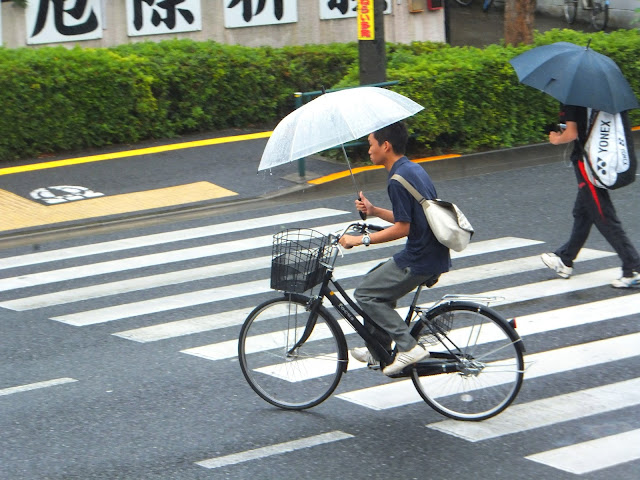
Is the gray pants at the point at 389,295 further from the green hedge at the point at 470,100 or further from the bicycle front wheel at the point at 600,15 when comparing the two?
the bicycle front wheel at the point at 600,15

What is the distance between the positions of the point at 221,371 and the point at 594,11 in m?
22.9

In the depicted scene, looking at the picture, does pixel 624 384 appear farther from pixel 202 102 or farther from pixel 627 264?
pixel 202 102

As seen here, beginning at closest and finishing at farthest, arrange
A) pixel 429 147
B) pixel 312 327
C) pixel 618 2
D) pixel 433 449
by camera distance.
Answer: pixel 433 449, pixel 312 327, pixel 429 147, pixel 618 2

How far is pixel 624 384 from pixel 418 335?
1.48 m

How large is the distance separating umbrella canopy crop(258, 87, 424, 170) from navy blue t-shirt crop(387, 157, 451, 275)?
0.95ft

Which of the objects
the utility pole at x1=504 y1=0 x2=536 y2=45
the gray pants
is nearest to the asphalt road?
the gray pants

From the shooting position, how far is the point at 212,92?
15336mm

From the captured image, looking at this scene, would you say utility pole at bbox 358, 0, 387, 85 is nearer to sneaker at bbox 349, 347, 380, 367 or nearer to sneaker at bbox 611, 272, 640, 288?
sneaker at bbox 611, 272, 640, 288

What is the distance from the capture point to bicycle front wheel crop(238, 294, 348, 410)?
585 centimetres

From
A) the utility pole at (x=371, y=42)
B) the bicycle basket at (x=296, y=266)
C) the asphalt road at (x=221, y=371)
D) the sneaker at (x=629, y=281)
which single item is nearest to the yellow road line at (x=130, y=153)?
the utility pole at (x=371, y=42)

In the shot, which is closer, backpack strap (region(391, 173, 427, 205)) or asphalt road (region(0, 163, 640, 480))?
asphalt road (region(0, 163, 640, 480))

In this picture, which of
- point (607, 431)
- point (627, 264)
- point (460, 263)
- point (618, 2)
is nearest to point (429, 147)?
point (460, 263)

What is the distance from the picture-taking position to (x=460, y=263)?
923cm

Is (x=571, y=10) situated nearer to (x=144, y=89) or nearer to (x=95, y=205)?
(x=144, y=89)
